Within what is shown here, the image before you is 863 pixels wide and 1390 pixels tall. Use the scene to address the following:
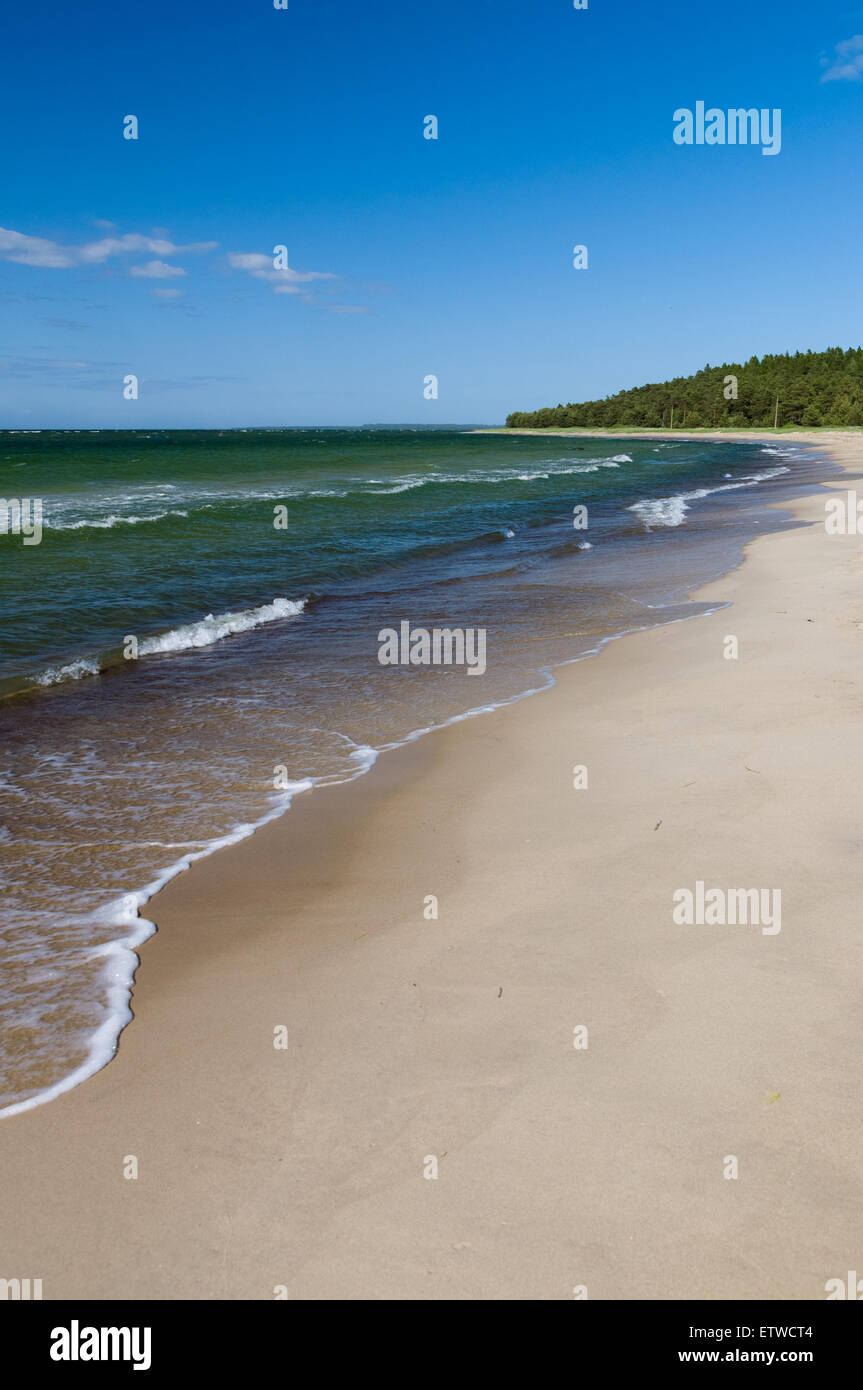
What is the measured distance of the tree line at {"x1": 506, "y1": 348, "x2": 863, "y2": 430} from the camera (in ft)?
377

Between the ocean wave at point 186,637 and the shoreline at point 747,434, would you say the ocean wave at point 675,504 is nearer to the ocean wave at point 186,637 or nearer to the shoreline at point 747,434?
the ocean wave at point 186,637

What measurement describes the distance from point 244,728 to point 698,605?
25.2 ft

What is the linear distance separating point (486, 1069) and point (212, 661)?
8.82 meters

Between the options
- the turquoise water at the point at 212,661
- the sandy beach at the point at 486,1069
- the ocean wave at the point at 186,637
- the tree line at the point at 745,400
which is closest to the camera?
the sandy beach at the point at 486,1069

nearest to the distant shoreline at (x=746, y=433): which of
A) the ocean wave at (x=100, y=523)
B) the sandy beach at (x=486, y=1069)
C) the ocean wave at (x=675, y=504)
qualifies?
the ocean wave at (x=675, y=504)

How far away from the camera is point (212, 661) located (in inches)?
453

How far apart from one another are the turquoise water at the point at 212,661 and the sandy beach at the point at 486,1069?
0.43m

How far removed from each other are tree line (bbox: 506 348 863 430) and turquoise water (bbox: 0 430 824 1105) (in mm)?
84885

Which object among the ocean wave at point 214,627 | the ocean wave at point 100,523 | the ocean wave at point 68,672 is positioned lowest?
the ocean wave at point 68,672

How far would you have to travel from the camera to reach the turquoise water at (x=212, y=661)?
4918 millimetres

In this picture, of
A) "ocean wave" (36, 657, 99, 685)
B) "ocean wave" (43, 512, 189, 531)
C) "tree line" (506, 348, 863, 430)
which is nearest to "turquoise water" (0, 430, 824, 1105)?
"ocean wave" (36, 657, 99, 685)

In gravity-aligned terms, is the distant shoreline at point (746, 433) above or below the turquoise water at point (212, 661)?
above

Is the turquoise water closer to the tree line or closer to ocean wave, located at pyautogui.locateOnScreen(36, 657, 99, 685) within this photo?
ocean wave, located at pyautogui.locateOnScreen(36, 657, 99, 685)

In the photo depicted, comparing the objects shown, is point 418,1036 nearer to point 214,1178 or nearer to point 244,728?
point 214,1178
